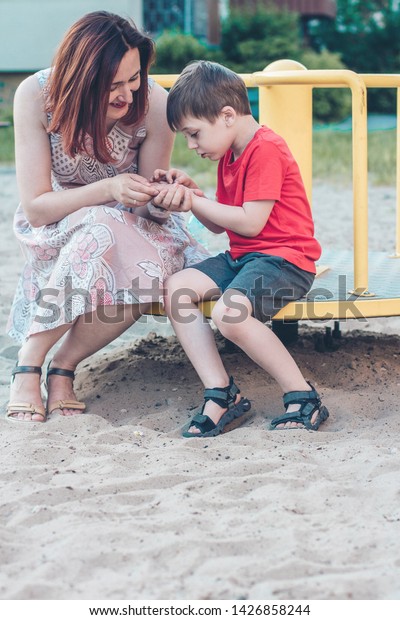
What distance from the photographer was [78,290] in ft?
10.5

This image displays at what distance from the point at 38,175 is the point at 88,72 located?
0.44 meters

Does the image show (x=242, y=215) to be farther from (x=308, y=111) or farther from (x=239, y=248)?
(x=308, y=111)

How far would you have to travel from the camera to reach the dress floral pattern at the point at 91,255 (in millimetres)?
3195

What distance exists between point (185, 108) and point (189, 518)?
1.44 metres

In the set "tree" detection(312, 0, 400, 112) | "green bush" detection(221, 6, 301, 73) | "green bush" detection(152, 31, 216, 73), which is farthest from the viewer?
"tree" detection(312, 0, 400, 112)

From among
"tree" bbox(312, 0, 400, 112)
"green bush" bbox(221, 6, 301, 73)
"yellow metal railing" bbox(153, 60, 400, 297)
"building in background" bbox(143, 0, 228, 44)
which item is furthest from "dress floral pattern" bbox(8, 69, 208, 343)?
"tree" bbox(312, 0, 400, 112)

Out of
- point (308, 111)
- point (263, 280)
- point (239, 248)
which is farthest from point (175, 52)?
point (263, 280)

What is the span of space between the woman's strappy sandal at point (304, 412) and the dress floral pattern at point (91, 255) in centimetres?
59

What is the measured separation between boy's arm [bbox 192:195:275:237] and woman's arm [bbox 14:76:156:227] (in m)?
0.35

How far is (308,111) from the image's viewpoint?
12.6ft

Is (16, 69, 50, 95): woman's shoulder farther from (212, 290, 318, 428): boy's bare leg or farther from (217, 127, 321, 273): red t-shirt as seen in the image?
(212, 290, 318, 428): boy's bare leg

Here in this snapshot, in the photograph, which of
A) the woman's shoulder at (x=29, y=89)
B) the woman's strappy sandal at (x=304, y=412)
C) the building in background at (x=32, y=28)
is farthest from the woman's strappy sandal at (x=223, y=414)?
the building in background at (x=32, y=28)

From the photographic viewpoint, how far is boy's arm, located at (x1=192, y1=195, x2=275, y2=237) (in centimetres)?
311

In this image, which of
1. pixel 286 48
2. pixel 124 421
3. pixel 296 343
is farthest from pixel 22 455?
pixel 286 48
